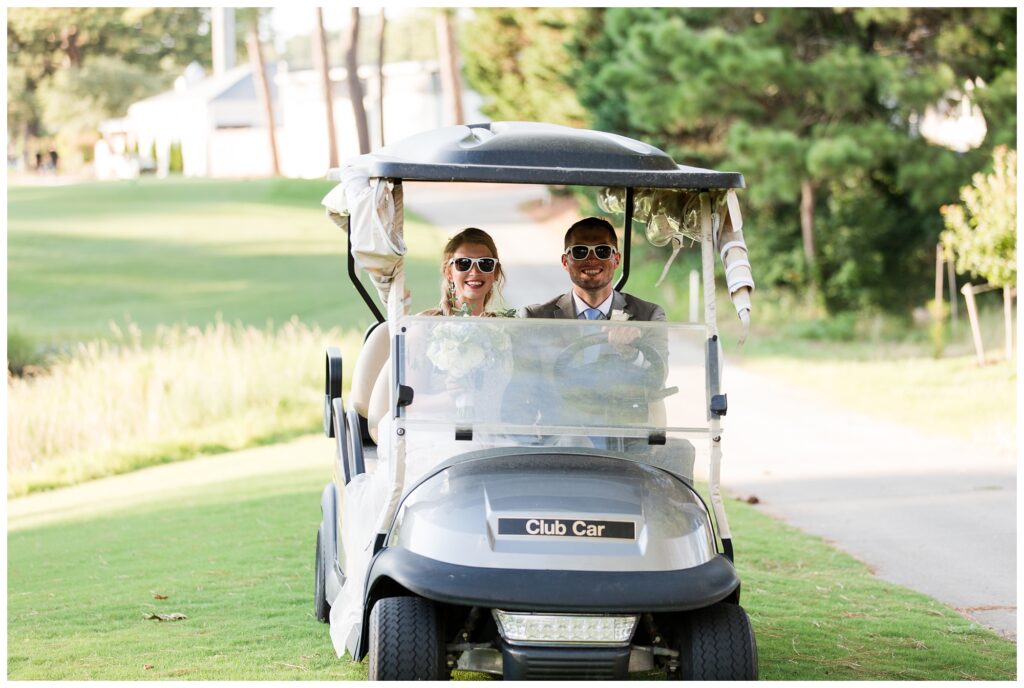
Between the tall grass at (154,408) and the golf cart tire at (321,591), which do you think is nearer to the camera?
the golf cart tire at (321,591)

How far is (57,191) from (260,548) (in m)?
38.6

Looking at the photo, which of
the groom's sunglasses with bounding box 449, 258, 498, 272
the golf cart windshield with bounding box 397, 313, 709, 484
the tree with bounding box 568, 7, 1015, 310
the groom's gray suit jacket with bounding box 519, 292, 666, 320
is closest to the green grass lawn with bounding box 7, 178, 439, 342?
the tree with bounding box 568, 7, 1015, 310

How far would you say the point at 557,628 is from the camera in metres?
3.65

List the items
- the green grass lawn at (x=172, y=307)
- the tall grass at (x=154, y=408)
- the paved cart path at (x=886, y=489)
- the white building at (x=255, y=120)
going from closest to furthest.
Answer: the paved cart path at (x=886, y=489)
the tall grass at (x=154, y=408)
the green grass lawn at (x=172, y=307)
the white building at (x=255, y=120)

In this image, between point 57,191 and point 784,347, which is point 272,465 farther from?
point 57,191

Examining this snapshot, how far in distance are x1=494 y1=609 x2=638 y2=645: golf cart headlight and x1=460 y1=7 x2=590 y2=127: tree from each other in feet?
71.9

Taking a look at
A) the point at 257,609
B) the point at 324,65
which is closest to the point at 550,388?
the point at 257,609

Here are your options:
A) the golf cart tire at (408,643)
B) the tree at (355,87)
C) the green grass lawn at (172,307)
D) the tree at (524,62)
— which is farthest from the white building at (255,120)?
the golf cart tire at (408,643)

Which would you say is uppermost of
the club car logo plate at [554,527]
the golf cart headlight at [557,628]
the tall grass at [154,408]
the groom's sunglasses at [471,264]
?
the groom's sunglasses at [471,264]

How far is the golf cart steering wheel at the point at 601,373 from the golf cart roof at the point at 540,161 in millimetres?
539

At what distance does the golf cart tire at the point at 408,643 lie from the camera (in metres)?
3.75

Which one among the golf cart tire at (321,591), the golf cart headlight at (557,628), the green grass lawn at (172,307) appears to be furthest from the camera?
the green grass lawn at (172,307)

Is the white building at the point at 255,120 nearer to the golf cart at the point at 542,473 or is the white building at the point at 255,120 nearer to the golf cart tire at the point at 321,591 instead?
the golf cart tire at the point at 321,591

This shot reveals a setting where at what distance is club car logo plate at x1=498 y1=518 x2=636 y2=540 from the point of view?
3.72m
